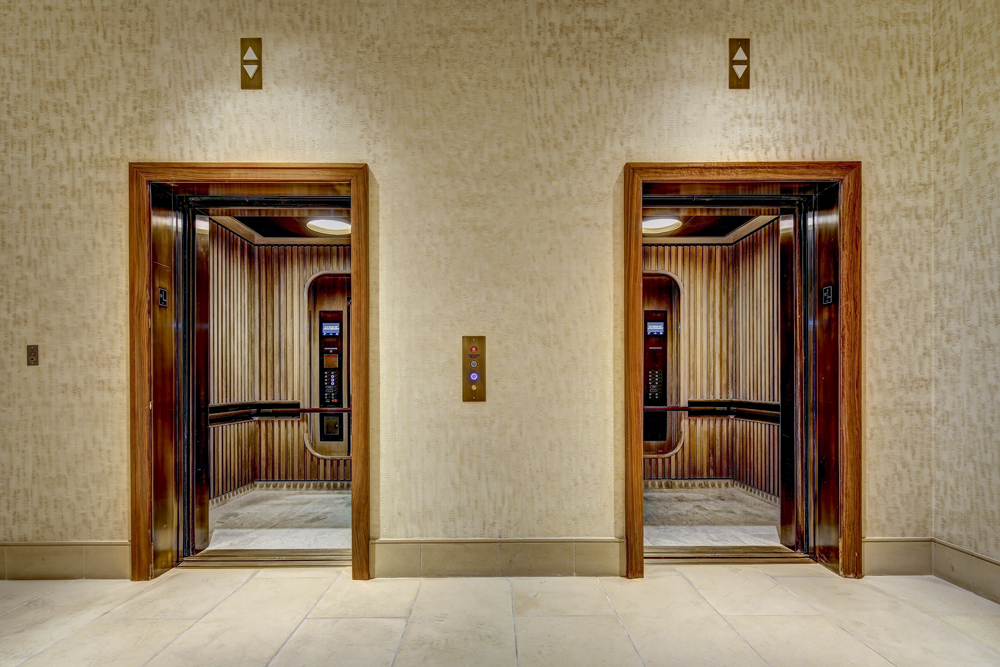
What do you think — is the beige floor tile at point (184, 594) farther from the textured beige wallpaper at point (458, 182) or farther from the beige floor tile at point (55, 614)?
the textured beige wallpaper at point (458, 182)

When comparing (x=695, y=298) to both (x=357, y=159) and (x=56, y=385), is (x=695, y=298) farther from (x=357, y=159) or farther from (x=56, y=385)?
(x=56, y=385)

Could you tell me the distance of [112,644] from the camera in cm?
222

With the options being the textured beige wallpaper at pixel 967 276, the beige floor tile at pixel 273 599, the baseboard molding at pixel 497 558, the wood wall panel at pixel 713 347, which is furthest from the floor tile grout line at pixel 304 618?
the wood wall panel at pixel 713 347

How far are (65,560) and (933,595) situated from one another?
4924mm

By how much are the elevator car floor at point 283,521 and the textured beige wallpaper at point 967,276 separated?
380 centimetres

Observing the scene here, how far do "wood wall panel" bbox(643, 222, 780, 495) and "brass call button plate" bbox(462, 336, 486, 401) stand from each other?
12.0ft

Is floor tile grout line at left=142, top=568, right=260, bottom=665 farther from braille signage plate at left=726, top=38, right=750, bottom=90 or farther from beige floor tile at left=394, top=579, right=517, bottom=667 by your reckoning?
braille signage plate at left=726, top=38, right=750, bottom=90

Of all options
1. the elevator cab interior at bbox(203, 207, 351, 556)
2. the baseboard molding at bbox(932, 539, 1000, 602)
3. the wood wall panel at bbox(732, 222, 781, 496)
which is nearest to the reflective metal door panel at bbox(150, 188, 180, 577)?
the elevator cab interior at bbox(203, 207, 351, 556)

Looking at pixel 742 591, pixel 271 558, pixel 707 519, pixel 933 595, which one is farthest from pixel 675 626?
pixel 271 558

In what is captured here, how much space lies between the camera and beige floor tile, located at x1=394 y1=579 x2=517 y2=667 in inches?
83.7

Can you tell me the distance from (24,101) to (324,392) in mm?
3620

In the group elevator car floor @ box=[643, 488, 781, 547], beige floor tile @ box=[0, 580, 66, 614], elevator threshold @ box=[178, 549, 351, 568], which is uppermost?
beige floor tile @ box=[0, 580, 66, 614]

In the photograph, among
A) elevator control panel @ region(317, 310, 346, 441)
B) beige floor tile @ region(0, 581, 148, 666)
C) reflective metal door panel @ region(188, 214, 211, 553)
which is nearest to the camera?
beige floor tile @ region(0, 581, 148, 666)

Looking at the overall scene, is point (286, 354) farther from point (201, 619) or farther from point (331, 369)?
point (201, 619)
